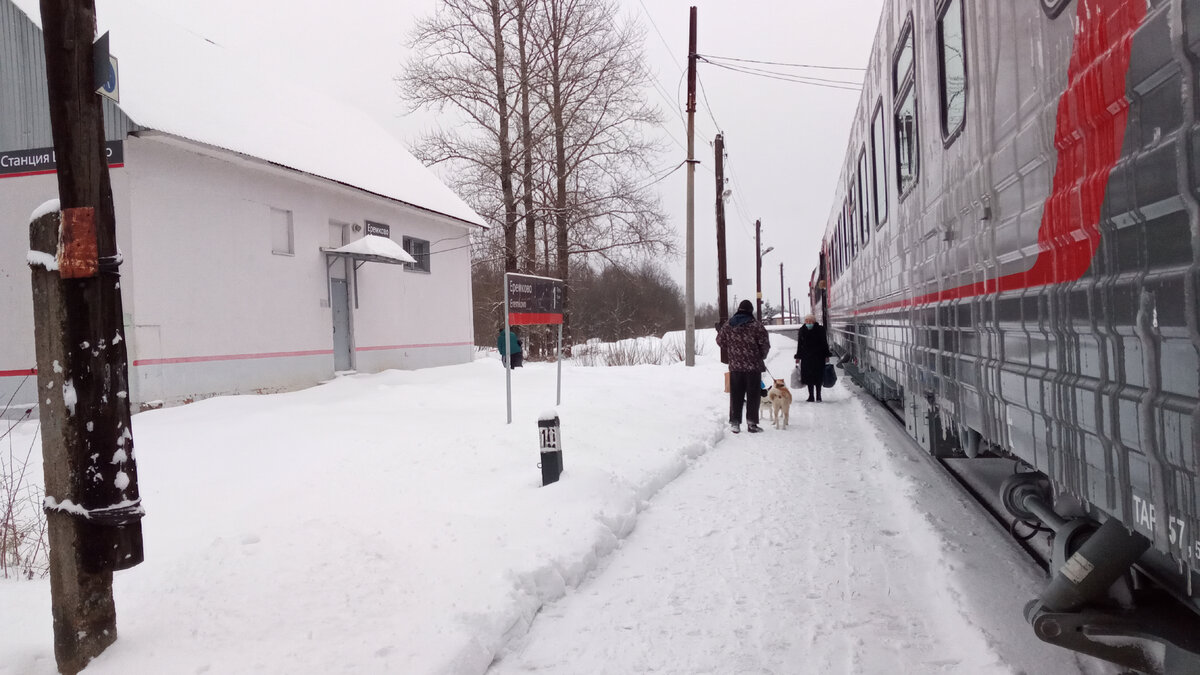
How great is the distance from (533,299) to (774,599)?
5501 mm

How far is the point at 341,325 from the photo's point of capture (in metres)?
15.3

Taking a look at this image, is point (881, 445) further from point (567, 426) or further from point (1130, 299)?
point (1130, 299)

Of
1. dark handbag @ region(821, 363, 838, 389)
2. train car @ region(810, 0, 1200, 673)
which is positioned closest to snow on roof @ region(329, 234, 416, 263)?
dark handbag @ region(821, 363, 838, 389)

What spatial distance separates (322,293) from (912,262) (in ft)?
39.1

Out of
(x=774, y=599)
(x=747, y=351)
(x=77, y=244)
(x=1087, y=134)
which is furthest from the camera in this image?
(x=747, y=351)

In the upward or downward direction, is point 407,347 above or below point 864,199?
below

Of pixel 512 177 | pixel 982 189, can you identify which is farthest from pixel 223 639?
pixel 512 177

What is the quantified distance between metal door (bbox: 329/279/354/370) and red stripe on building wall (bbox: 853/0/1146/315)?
47.3 feet

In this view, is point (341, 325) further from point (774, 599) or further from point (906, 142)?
point (774, 599)

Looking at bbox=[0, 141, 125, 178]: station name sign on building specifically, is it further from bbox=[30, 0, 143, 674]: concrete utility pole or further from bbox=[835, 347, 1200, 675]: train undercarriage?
bbox=[835, 347, 1200, 675]: train undercarriage

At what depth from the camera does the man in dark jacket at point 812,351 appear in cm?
1248

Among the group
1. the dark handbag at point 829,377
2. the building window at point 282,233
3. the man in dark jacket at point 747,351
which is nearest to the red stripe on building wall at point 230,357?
the building window at point 282,233

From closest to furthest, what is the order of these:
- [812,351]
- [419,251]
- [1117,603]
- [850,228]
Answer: [1117,603]
[850,228]
[812,351]
[419,251]

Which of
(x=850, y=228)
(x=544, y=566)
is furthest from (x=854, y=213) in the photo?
(x=544, y=566)
